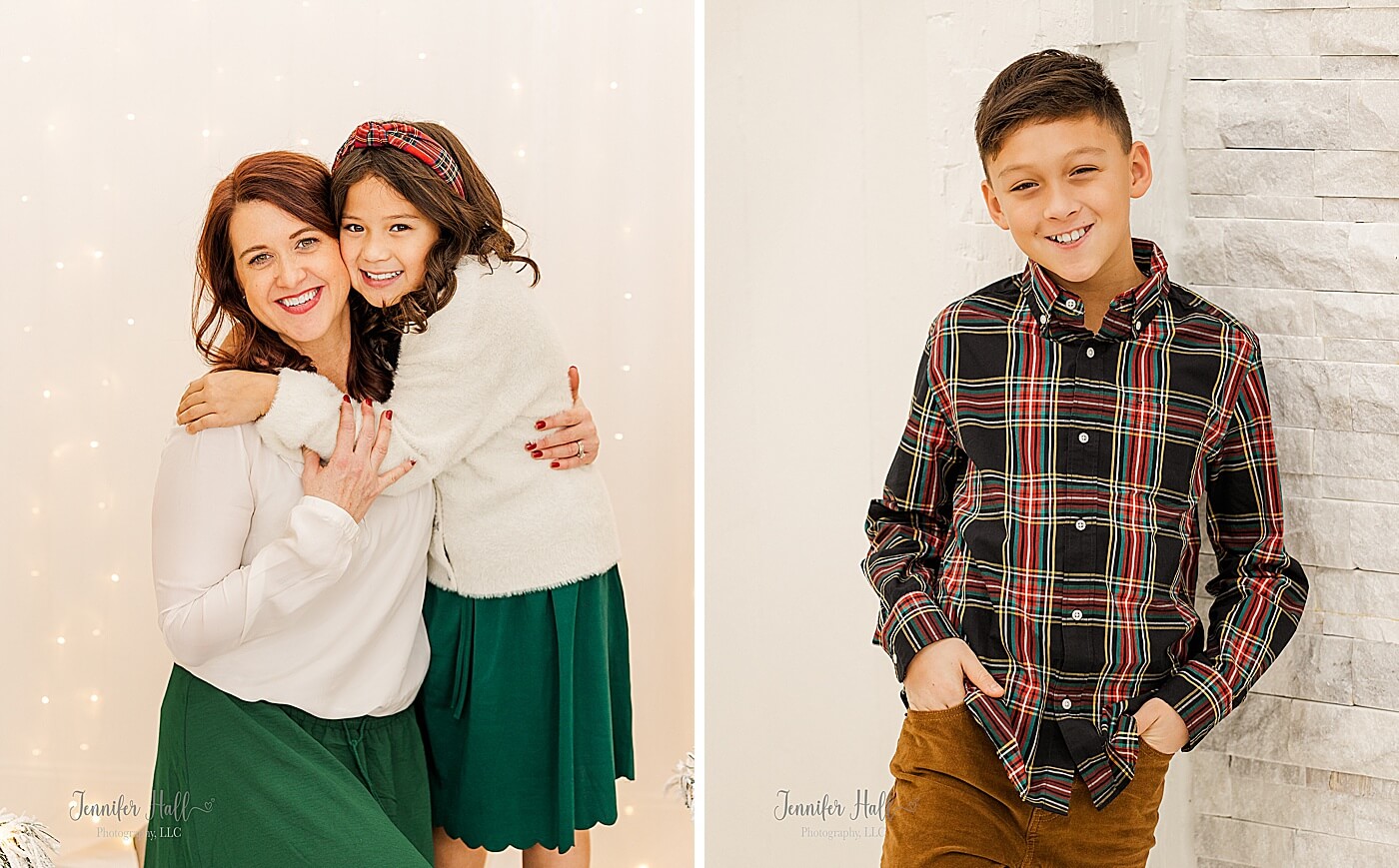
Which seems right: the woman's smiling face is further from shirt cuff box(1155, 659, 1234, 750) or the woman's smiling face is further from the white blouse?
shirt cuff box(1155, 659, 1234, 750)

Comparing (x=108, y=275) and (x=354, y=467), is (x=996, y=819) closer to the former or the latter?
(x=354, y=467)

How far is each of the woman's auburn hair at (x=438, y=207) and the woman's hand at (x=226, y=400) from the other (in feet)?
0.64

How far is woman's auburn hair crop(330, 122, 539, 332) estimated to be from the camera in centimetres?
167

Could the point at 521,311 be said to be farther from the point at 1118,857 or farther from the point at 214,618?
the point at 1118,857

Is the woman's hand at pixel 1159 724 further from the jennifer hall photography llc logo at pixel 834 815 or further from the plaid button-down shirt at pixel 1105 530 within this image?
the jennifer hall photography llc logo at pixel 834 815

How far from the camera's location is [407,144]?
1.69 m

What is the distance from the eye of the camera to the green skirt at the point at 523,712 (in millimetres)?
1775

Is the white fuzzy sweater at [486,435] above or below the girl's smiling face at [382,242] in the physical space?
below

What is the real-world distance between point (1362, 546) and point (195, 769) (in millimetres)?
1568

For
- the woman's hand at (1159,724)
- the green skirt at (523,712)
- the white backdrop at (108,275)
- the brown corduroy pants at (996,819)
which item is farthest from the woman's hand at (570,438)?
the woman's hand at (1159,724)

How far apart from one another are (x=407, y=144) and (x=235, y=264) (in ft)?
0.92

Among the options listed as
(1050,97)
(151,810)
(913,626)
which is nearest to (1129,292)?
(1050,97)

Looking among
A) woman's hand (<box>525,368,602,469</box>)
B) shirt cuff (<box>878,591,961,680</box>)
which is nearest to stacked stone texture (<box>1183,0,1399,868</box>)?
shirt cuff (<box>878,591,961,680</box>)

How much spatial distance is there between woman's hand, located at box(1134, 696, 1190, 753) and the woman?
3.17ft
